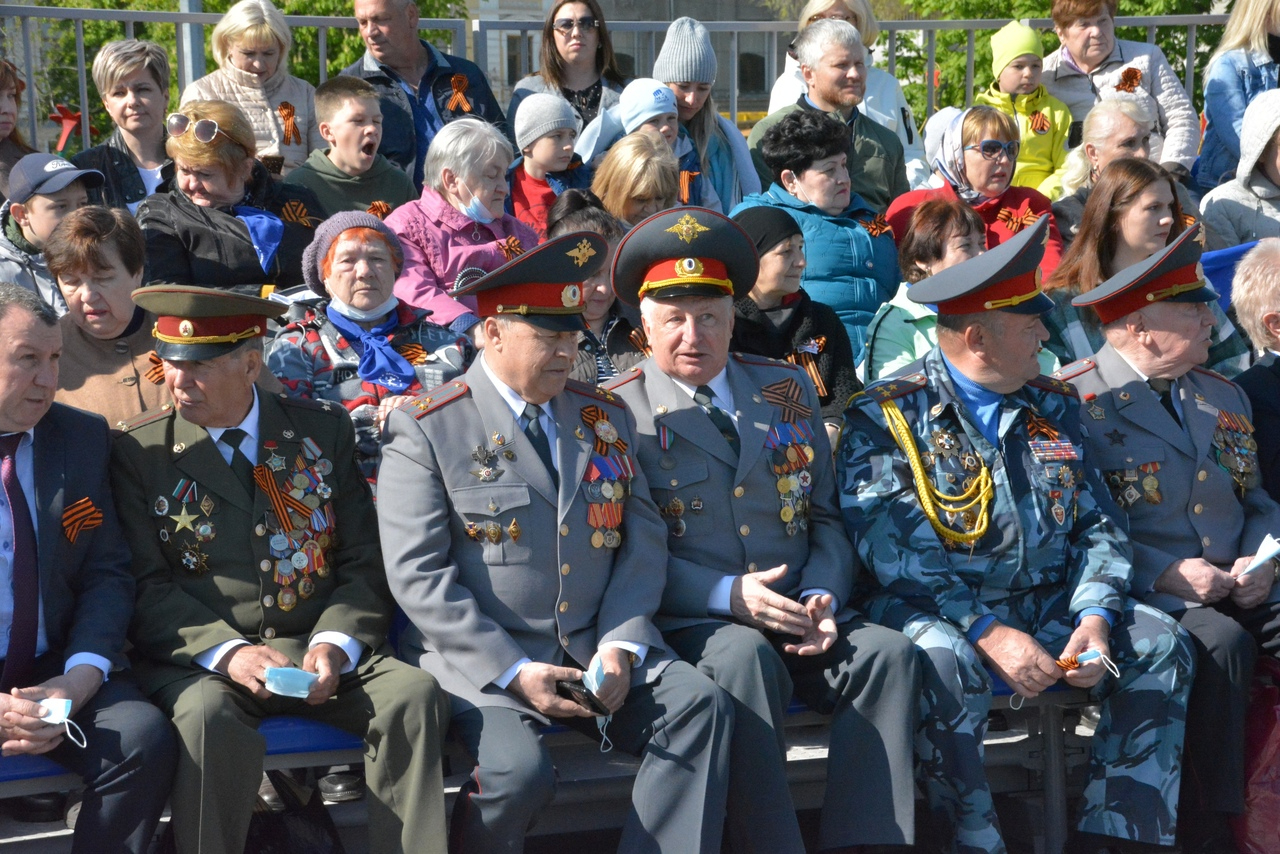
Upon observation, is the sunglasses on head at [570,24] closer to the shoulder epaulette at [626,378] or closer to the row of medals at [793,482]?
the shoulder epaulette at [626,378]

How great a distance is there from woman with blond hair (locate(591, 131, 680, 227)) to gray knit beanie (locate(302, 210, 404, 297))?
1.11 metres

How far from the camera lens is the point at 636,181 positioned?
18.9 feet

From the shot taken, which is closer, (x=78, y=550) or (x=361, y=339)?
(x=78, y=550)

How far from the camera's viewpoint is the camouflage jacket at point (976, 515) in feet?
13.5

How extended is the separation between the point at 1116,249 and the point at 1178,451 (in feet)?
4.51

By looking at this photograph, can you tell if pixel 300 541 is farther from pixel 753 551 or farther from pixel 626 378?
pixel 753 551

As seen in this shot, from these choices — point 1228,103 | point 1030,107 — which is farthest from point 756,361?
point 1228,103

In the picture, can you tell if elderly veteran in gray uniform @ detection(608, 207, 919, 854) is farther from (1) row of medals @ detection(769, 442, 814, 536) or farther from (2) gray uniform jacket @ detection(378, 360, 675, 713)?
(2) gray uniform jacket @ detection(378, 360, 675, 713)

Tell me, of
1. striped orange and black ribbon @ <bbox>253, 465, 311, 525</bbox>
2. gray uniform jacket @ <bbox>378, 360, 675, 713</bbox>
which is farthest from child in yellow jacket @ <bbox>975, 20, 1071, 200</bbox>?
striped orange and black ribbon @ <bbox>253, 465, 311, 525</bbox>

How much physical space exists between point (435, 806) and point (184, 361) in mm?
1324

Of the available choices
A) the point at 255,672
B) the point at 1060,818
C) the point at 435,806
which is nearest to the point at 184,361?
the point at 255,672

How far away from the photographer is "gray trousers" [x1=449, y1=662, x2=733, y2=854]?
3.53m

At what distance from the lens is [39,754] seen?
3467mm

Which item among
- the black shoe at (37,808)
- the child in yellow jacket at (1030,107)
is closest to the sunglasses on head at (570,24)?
the child in yellow jacket at (1030,107)
